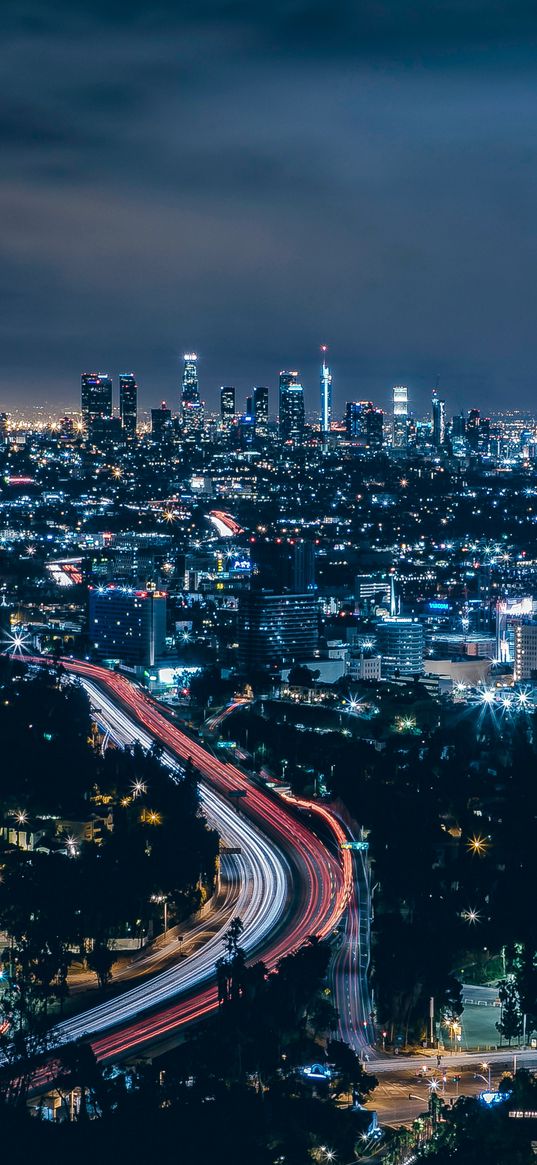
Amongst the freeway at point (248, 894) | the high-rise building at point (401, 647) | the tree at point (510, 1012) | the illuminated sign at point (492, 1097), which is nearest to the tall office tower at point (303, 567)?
the high-rise building at point (401, 647)

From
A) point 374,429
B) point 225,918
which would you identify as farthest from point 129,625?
point 374,429

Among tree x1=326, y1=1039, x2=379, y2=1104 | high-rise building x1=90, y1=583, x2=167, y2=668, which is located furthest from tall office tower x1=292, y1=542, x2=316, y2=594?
tree x1=326, y1=1039, x2=379, y2=1104

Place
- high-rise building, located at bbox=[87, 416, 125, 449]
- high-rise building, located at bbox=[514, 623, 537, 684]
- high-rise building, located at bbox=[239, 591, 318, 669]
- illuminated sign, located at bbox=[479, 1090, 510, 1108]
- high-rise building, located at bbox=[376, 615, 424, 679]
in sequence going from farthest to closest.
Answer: high-rise building, located at bbox=[87, 416, 125, 449], high-rise building, located at bbox=[239, 591, 318, 669], high-rise building, located at bbox=[514, 623, 537, 684], high-rise building, located at bbox=[376, 615, 424, 679], illuminated sign, located at bbox=[479, 1090, 510, 1108]

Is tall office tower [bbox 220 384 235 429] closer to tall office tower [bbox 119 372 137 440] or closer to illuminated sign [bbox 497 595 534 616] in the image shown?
tall office tower [bbox 119 372 137 440]

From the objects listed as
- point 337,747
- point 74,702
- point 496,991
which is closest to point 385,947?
point 496,991

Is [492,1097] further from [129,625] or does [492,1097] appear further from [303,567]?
[303,567]

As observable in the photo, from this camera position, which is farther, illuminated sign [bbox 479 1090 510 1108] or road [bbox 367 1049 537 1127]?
road [bbox 367 1049 537 1127]
